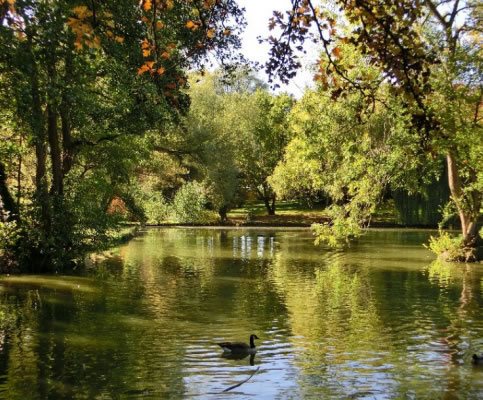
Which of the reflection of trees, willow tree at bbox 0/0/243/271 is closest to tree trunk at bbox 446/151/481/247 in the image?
the reflection of trees

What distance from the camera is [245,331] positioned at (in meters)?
12.4

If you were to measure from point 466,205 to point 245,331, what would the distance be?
52.7 ft

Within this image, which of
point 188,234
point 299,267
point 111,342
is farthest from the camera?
point 188,234

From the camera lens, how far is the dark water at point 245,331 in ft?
28.9

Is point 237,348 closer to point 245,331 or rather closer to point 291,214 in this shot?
point 245,331

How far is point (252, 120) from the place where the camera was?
2158 inches

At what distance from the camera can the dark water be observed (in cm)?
880

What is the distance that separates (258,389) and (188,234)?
107ft

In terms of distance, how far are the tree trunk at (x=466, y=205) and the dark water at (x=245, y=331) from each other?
1.84 meters

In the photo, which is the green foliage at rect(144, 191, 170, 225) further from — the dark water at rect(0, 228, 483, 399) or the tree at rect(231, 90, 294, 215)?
the dark water at rect(0, 228, 483, 399)

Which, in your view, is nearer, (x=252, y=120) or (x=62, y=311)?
(x=62, y=311)

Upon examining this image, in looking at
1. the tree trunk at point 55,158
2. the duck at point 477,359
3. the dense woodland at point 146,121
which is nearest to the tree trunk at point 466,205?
the dense woodland at point 146,121

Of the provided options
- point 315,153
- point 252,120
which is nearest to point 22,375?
point 315,153

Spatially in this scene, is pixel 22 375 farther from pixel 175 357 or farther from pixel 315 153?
pixel 315 153
